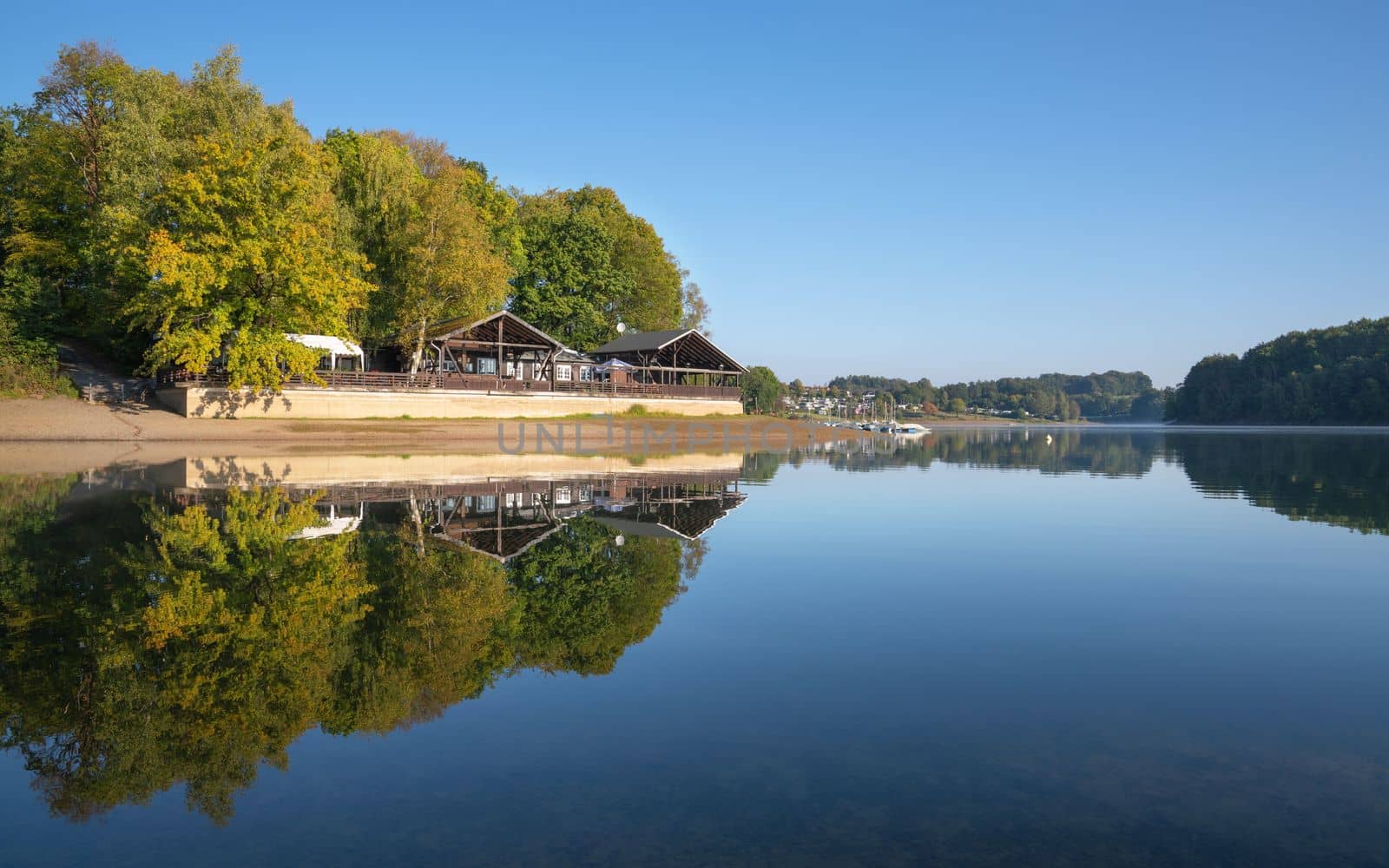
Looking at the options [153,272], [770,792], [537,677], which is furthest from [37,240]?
[770,792]

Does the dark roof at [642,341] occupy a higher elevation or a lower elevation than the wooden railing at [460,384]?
higher

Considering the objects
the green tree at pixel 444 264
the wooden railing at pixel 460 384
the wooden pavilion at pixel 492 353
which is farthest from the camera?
the wooden pavilion at pixel 492 353

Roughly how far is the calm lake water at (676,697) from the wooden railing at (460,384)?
3240 cm

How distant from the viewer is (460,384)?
55906 mm

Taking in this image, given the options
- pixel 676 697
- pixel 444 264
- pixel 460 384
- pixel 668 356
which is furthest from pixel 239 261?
pixel 676 697

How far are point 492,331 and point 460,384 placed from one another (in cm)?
479

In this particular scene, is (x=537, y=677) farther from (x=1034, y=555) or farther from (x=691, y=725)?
(x=1034, y=555)

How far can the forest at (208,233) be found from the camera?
40469 mm

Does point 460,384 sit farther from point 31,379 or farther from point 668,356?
point 31,379

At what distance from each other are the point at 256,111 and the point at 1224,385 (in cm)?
17618

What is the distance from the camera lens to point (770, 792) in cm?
535

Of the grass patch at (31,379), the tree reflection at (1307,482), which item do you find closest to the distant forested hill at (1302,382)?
the tree reflection at (1307,482)

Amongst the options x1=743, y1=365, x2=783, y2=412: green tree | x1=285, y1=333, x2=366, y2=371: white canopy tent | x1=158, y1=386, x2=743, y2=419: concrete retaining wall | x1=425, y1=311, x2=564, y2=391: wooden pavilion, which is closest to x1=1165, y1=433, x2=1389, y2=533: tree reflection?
x1=158, y1=386, x2=743, y2=419: concrete retaining wall

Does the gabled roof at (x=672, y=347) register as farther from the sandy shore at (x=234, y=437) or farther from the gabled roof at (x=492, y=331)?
the sandy shore at (x=234, y=437)
